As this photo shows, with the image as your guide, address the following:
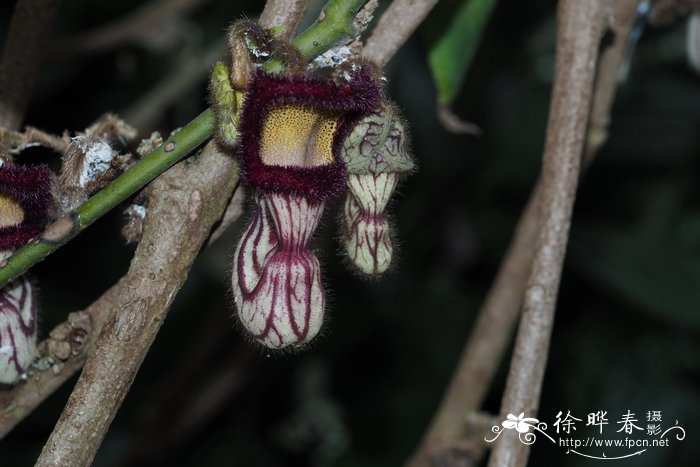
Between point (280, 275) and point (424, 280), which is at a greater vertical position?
point (424, 280)

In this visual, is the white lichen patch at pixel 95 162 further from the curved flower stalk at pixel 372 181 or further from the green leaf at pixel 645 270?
the green leaf at pixel 645 270

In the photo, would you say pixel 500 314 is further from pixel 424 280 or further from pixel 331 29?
pixel 424 280

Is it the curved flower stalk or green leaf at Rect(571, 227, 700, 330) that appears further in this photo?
green leaf at Rect(571, 227, 700, 330)

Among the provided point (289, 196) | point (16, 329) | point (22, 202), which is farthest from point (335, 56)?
point (16, 329)

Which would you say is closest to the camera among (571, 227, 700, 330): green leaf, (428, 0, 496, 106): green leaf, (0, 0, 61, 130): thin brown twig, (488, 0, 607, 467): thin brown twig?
(488, 0, 607, 467): thin brown twig

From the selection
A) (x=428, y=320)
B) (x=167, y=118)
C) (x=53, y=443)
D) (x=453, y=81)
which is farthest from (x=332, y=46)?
(x=428, y=320)

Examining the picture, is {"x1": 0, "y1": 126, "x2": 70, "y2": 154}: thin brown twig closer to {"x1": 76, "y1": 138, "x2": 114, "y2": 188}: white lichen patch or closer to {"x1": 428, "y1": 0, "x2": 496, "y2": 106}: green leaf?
{"x1": 76, "y1": 138, "x2": 114, "y2": 188}: white lichen patch

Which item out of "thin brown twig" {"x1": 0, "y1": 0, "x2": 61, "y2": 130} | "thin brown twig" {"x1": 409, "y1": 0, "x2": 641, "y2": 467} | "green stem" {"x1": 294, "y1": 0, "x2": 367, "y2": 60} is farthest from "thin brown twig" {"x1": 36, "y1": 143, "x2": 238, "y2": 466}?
"thin brown twig" {"x1": 409, "y1": 0, "x2": 641, "y2": 467}
